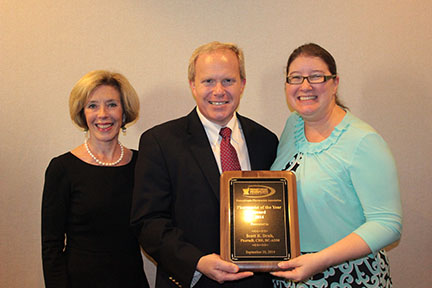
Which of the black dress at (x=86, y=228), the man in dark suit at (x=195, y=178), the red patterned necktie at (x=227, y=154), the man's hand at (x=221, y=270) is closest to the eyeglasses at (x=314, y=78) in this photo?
the man in dark suit at (x=195, y=178)

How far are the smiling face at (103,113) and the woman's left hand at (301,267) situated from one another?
1.27m

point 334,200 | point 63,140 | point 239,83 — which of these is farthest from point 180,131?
point 63,140

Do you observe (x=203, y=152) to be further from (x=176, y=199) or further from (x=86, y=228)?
(x=86, y=228)

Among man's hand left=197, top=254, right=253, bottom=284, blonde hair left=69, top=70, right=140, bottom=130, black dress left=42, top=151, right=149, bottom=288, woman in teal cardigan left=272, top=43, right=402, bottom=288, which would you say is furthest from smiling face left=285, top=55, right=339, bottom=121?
black dress left=42, top=151, right=149, bottom=288

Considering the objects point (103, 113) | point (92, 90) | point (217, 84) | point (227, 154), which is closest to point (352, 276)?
point (227, 154)

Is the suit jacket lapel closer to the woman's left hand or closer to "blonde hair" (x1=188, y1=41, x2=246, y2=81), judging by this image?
"blonde hair" (x1=188, y1=41, x2=246, y2=81)

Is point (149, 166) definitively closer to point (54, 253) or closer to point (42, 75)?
point (54, 253)

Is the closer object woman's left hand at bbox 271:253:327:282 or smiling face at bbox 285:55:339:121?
woman's left hand at bbox 271:253:327:282

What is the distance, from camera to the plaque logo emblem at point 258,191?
155 cm

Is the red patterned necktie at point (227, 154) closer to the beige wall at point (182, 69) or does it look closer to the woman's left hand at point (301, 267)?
the woman's left hand at point (301, 267)

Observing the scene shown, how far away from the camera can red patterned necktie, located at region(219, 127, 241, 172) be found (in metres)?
1.76

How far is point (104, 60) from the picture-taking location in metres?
2.57

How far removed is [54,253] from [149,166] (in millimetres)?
780

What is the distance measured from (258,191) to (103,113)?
1.08 meters
